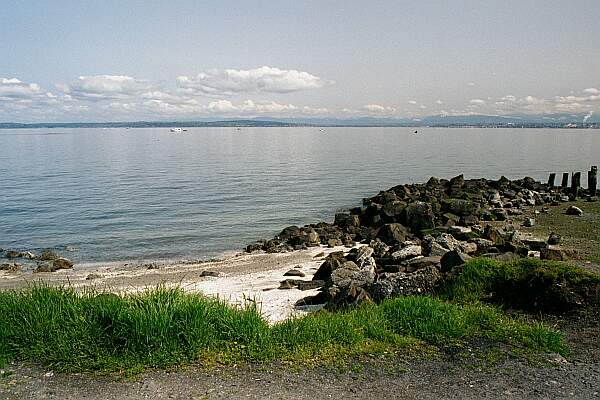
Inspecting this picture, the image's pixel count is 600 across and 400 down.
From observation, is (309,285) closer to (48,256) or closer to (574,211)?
(48,256)

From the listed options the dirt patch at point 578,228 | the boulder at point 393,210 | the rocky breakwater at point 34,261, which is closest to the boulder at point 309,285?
the dirt patch at point 578,228

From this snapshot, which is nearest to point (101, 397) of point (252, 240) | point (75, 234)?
point (252, 240)

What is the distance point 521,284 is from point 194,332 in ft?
18.3

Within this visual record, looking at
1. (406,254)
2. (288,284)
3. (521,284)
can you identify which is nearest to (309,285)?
(288,284)

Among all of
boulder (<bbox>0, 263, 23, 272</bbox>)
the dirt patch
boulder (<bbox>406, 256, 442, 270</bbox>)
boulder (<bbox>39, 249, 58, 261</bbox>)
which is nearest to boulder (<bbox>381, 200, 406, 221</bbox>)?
the dirt patch

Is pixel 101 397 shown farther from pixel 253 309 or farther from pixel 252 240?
pixel 252 240

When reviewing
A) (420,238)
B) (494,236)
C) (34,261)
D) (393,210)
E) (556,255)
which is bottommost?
(34,261)

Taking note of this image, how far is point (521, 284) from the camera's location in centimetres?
871

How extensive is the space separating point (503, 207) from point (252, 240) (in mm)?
13562

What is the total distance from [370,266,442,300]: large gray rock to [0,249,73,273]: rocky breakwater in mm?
14721

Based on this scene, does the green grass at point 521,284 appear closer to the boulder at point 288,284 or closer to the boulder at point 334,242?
the boulder at point 288,284

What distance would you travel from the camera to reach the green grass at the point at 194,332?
21.0 feet

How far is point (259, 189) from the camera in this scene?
1606 inches

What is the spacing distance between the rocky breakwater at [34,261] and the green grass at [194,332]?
1293cm
